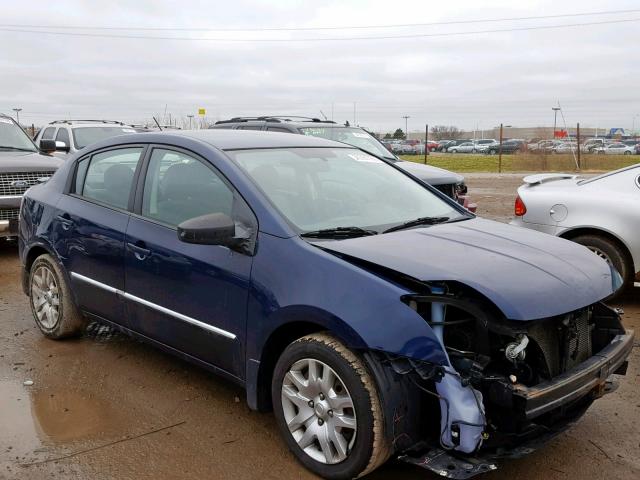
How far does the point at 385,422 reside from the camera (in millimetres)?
2934

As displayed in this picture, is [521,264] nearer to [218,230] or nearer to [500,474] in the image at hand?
[500,474]

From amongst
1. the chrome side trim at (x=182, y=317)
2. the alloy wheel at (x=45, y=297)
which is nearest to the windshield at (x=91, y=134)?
the alloy wheel at (x=45, y=297)

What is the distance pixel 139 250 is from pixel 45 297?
Result: 5.21 ft

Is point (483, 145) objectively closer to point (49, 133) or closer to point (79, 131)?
point (49, 133)

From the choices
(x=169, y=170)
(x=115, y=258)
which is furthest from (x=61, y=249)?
(x=169, y=170)

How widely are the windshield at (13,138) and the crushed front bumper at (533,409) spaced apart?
8602mm

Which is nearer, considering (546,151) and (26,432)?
(26,432)

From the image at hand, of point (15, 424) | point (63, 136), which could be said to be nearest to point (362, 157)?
point (15, 424)

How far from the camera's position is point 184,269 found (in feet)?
12.4

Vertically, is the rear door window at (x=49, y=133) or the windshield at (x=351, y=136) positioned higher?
the rear door window at (x=49, y=133)

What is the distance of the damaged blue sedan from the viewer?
2932 mm

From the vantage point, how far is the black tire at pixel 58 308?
16.4 ft

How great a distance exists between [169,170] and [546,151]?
2718 cm

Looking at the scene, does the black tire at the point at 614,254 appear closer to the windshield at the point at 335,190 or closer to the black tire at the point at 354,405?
the windshield at the point at 335,190
